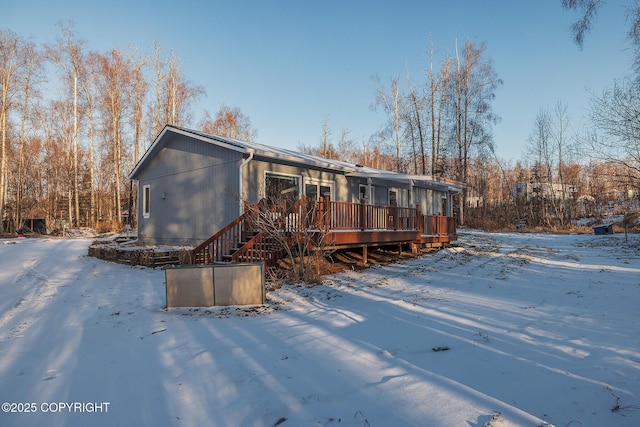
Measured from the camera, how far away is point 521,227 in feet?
89.3

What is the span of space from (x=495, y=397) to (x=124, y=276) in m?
8.48

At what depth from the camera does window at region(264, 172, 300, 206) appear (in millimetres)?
11258

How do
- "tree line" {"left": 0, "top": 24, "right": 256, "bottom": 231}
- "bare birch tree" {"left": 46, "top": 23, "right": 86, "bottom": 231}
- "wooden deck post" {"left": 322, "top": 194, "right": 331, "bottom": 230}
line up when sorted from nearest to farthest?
"wooden deck post" {"left": 322, "top": 194, "right": 331, "bottom": 230}, "tree line" {"left": 0, "top": 24, "right": 256, "bottom": 231}, "bare birch tree" {"left": 46, "top": 23, "right": 86, "bottom": 231}

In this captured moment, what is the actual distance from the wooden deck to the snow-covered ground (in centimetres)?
140

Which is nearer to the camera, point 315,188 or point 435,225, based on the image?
point 315,188

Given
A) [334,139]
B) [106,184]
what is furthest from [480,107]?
[106,184]

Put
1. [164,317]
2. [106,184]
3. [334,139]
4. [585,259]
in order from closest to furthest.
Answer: [164,317] → [585,259] → [106,184] → [334,139]

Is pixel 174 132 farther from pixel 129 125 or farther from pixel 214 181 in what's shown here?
pixel 129 125

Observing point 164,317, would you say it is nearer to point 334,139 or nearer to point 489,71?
point 489,71

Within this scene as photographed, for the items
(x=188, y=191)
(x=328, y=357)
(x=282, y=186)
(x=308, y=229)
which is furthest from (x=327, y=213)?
(x=188, y=191)

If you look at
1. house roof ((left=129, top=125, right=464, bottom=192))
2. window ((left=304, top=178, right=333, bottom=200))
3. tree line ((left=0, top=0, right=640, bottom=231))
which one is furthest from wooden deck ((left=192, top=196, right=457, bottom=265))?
tree line ((left=0, top=0, right=640, bottom=231))

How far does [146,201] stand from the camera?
47.1ft

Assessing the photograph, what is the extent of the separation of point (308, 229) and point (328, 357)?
4561 mm

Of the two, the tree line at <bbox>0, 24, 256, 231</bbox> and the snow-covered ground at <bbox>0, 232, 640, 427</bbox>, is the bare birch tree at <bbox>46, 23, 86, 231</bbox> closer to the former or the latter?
the tree line at <bbox>0, 24, 256, 231</bbox>
